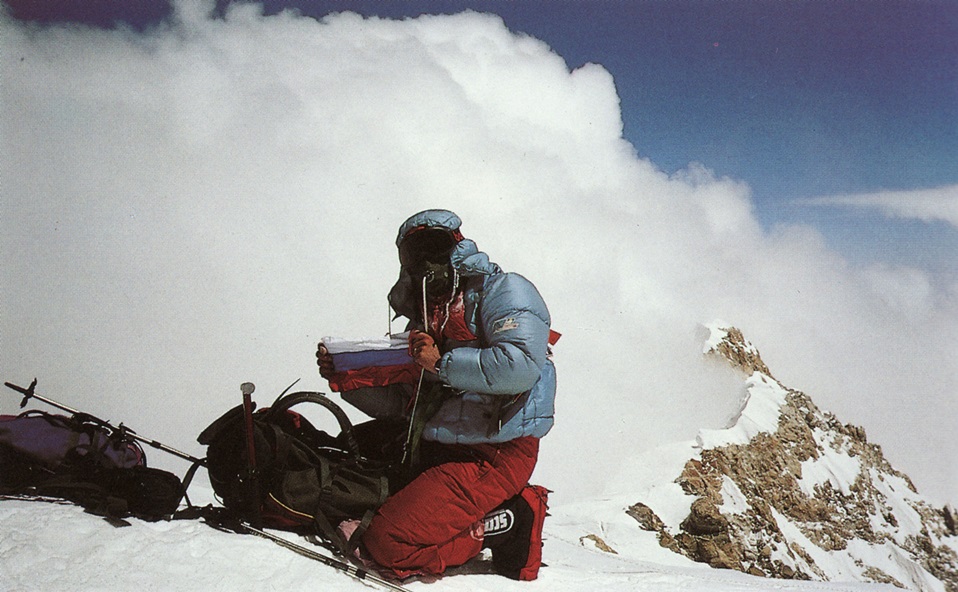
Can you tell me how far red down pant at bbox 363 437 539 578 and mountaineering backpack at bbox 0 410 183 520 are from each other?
831 millimetres

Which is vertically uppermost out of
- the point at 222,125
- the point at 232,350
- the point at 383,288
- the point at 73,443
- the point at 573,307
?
the point at 573,307

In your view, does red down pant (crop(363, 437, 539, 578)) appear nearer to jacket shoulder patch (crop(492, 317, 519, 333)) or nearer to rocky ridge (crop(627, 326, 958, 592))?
jacket shoulder patch (crop(492, 317, 519, 333))

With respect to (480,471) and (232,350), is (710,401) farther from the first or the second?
(480,471)

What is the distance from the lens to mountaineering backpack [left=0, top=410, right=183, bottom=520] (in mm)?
2404

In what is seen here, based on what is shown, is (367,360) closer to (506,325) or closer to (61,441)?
(506,325)

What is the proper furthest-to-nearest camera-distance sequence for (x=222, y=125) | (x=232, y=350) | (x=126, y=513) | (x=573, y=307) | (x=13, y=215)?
(x=573, y=307)
(x=232, y=350)
(x=222, y=125)
(x=13, y=215)
(x=126, y=513)

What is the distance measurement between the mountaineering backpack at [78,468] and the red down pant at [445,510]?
0.83 metres

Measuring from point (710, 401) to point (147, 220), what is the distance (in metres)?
19.7

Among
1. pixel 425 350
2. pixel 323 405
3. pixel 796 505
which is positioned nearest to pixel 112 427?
pixel 323 405

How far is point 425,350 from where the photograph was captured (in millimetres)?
2451

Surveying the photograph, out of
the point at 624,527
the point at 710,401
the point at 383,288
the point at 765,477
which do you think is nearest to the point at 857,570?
the point at 765,477

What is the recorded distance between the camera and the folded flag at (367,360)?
272cm

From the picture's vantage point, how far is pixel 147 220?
6367 millimetres

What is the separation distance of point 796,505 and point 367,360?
21.6 metres
